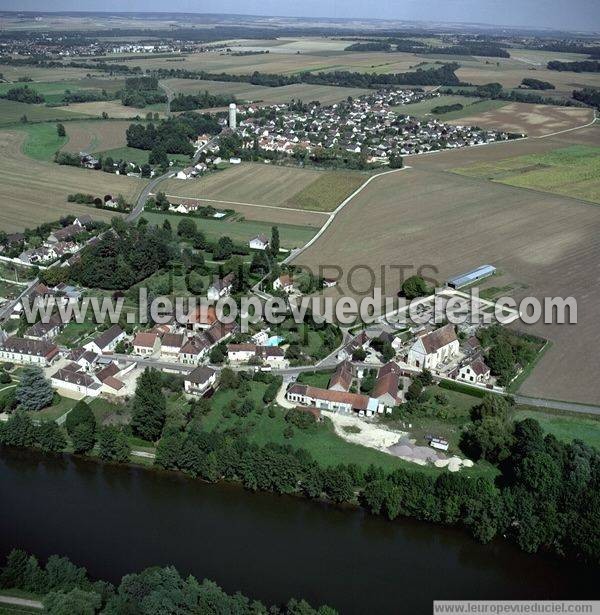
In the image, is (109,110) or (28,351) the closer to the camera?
(28,351)

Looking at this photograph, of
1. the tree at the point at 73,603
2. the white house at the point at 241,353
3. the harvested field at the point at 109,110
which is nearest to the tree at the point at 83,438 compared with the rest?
the tree at the point at 73,603

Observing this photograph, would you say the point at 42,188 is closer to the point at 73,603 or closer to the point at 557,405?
the point at 557,405

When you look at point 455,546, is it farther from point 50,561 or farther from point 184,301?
point 184,301

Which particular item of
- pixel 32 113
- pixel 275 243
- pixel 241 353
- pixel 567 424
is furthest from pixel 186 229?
pixel 32 113

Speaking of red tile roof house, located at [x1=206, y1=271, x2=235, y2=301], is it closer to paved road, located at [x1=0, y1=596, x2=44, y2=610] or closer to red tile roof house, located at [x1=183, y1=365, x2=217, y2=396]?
red tile roof house, located at [x1=183, y1=365, x2=217, y2=396]

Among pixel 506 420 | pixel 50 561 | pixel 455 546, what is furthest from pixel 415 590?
pixel 50 561

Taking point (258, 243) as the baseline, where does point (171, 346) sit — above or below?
below
